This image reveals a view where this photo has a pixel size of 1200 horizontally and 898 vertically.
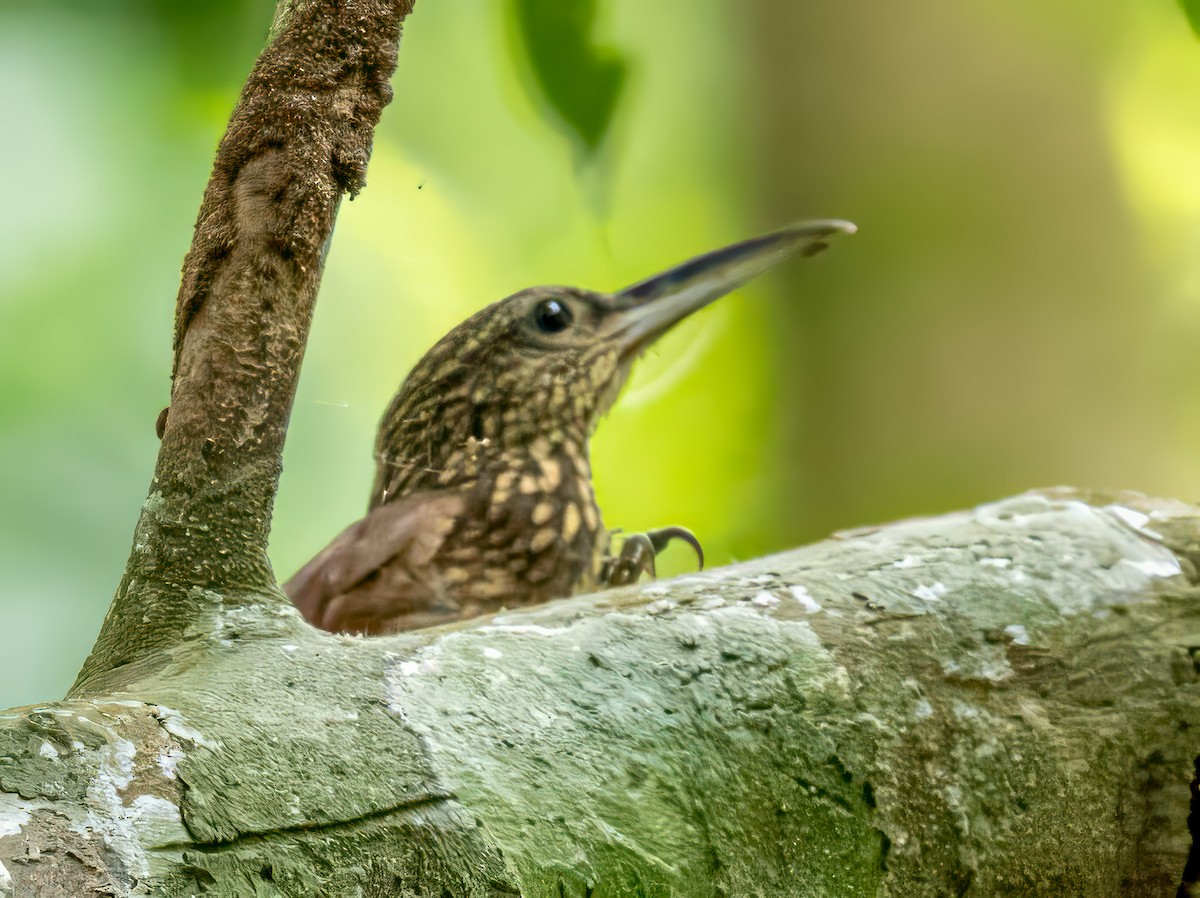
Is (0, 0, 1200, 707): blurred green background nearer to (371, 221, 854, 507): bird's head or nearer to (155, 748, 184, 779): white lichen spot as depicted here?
(371, 221, 854, 507): bird's head

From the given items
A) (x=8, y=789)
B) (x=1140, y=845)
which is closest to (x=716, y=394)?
(x=1140, y=845)

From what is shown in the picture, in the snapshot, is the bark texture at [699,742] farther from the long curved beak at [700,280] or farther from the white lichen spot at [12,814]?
the long curved beak at [700,280]

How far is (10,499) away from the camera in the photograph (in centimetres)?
267

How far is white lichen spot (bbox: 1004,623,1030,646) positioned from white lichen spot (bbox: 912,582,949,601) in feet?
0.22

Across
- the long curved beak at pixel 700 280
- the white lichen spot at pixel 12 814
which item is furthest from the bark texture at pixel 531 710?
the long curved beak at pixel 700 280

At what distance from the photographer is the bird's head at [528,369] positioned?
203cm

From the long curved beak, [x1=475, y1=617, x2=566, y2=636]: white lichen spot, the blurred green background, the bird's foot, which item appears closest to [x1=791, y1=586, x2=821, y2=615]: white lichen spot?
[x1=475, y1=617, x2=566, y2=636]: white lichen spot

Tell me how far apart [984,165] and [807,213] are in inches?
17.0

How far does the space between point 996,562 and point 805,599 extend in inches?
10.2

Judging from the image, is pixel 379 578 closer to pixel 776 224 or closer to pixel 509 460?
pixel 509 460

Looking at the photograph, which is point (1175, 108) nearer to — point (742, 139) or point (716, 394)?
point (742, 139)

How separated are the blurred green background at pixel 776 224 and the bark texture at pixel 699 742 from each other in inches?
49.6

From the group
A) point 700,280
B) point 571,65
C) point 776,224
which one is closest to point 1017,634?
point 700,280

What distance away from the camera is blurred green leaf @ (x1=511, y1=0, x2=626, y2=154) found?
7.28ft
